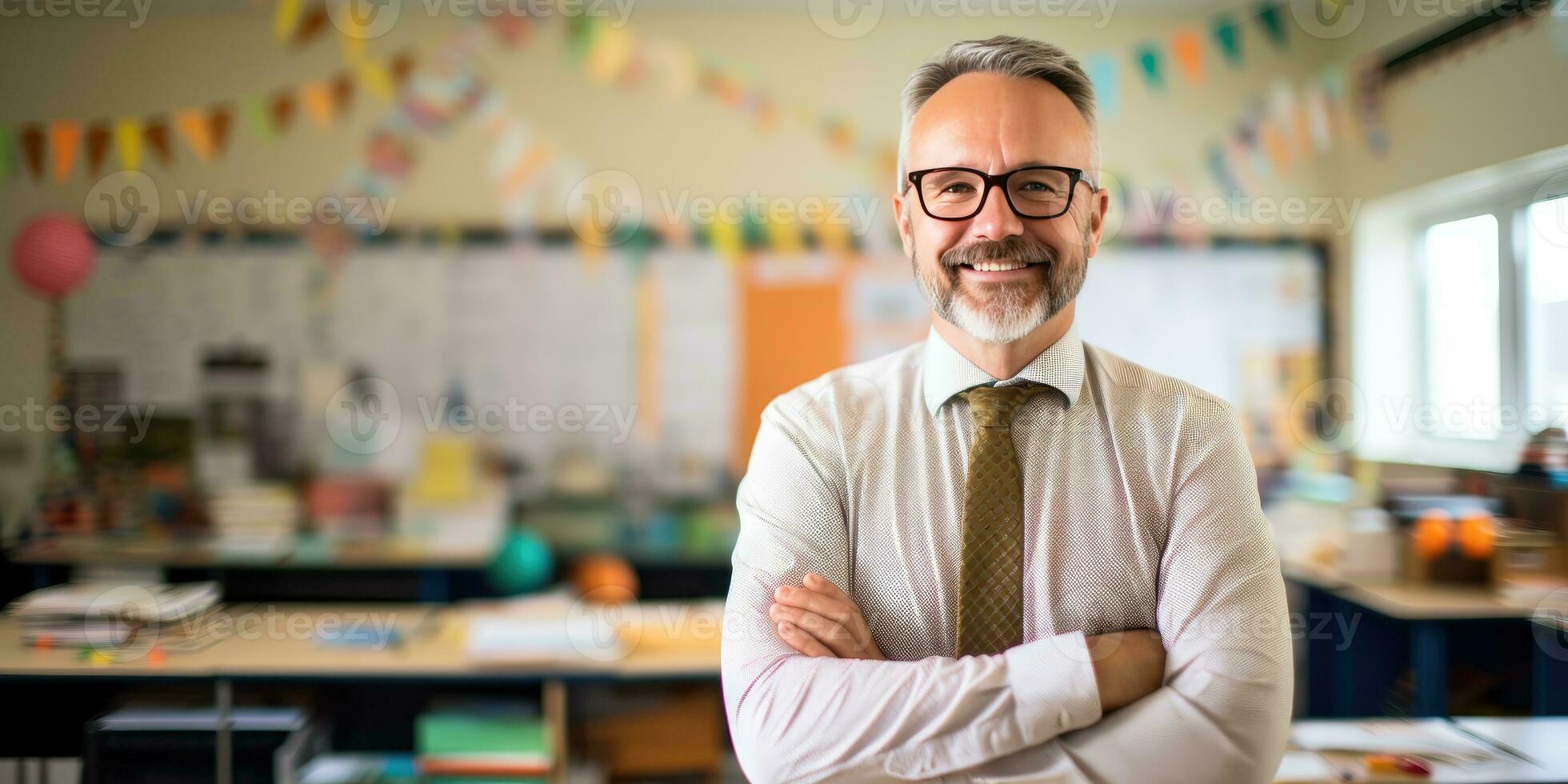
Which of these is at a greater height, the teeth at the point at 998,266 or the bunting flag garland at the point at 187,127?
the bunting flag garland at the point at 187,127

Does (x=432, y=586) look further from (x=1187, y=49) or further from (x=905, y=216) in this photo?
(x=1187, y=49)

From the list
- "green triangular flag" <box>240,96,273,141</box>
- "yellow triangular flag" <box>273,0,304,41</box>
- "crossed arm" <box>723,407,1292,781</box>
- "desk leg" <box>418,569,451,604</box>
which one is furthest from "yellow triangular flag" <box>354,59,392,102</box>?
"crossed arm" <box>723,407,1292,781</box>

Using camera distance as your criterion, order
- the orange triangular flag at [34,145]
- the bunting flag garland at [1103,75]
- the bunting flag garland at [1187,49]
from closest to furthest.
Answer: the bunting flag garland at [1103,75] → the bunting flag garland at [1187,49] → the orange triangular flag at [34,145]

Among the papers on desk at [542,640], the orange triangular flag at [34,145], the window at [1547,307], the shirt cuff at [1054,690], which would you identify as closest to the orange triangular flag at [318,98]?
the orange triangular flag at [34,145]

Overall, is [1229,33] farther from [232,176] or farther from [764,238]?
[232,176]

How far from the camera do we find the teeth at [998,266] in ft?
4.12

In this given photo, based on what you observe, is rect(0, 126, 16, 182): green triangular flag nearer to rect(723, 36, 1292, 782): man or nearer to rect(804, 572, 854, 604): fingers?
rect(723, 36, 1292, 782): man

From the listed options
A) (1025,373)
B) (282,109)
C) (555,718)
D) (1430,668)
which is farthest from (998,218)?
(282,109)

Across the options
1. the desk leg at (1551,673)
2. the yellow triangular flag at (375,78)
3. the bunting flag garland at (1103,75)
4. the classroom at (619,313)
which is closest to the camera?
the desk leg at (1551,673)

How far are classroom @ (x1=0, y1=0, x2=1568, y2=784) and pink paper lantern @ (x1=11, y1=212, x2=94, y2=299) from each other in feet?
0.06

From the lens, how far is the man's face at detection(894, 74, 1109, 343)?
1252mm

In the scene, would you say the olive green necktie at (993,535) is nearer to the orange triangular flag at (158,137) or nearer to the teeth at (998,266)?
the teeth at (998,266)

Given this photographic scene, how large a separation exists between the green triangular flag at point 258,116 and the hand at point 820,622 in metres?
3.42

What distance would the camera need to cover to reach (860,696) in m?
1.15
